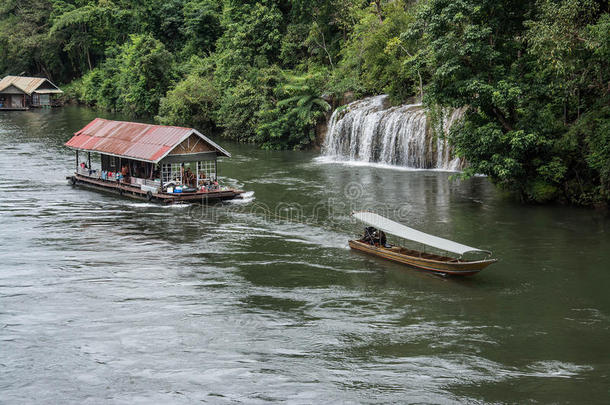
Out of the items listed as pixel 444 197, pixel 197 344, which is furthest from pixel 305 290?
pixel 444 197

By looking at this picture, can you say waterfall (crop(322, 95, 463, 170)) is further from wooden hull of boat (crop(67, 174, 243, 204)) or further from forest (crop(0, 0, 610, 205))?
wooden hull of boat (crop(67, 174, 243, 204))

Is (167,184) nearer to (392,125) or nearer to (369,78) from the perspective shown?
→ (392,125)

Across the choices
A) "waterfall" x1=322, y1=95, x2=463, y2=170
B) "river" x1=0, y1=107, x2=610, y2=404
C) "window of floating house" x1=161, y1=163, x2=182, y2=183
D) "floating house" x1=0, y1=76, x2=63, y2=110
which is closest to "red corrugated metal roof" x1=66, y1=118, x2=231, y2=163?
"window of floating house" x1=161, y1=163, x2=182, y2=183

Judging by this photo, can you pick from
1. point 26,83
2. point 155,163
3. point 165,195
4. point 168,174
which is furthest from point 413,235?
point 26,83

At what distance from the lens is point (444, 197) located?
128 ft

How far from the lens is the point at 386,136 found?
1949 inches

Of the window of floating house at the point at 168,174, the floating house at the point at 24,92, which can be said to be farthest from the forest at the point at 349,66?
the window of floating house at the point at 168,174

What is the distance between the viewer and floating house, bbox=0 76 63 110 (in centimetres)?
9531

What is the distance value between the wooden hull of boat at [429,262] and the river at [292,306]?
429 millimetres

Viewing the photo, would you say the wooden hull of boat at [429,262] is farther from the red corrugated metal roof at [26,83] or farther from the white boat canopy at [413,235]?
the red corrugated metal roof at [26,83]

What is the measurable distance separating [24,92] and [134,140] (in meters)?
61.3

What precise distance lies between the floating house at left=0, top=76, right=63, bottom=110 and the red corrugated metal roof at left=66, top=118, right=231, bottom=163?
54.9 meters

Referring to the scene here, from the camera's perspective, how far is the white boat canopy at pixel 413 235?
25350mm

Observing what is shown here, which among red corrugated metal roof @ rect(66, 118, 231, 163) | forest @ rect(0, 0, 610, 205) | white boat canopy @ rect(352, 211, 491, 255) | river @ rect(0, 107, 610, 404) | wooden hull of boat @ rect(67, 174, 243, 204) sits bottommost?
river @ rect(0, 107, 610, 404)
